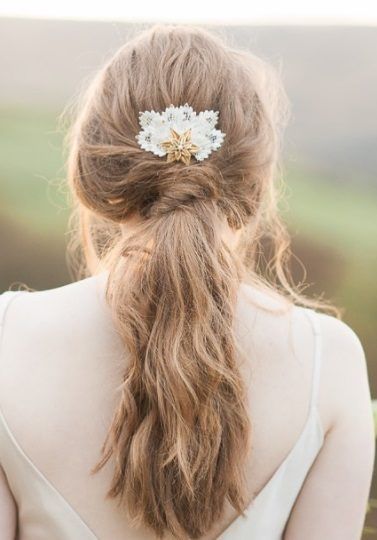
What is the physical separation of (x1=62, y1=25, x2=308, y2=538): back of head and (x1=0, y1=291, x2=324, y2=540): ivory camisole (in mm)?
58

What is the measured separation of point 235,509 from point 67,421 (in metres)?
0.28

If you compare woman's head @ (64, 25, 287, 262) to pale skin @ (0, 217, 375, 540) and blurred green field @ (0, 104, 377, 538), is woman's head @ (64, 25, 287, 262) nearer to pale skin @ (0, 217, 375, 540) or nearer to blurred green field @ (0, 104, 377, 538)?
pale skin @ (0, 217, 375, 540)

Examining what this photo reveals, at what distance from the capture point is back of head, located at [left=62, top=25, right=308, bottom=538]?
1082 millimetres

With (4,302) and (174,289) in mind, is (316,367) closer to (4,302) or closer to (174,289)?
(174,289)

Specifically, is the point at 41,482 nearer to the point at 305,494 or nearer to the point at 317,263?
the point at 305,494

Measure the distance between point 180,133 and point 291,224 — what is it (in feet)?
5.07

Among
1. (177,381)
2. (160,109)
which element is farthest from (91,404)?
(160,109)

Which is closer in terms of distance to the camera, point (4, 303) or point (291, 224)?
point (4, 303)

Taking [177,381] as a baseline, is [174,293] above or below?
above

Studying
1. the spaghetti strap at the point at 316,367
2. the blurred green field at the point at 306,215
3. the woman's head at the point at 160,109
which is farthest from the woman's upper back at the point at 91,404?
the blurred green field at the point at 306,215

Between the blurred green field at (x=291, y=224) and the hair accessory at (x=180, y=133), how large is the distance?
4.44 feet

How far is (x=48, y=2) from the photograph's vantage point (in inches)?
99.0

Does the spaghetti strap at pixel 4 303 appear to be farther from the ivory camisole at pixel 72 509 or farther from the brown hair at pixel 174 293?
the brown hair at pixel 174 293

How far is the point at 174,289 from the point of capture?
1.08 m
